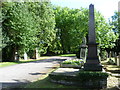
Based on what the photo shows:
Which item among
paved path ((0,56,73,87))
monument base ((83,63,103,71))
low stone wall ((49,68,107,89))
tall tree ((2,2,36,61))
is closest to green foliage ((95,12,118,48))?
tall tree ((2,2,36,61))

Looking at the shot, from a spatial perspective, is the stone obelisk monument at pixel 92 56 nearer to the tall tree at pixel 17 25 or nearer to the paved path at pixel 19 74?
the paved path at pixel 19 74

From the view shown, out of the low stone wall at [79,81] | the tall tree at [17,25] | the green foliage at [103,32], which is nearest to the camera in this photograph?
the low stone wall at [79,81]

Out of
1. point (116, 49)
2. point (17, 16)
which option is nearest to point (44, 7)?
point (17, 16)

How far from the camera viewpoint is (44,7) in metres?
30.6

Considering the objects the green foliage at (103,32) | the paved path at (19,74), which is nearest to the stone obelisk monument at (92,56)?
the paved path at (19,74)

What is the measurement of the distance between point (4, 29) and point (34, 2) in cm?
879

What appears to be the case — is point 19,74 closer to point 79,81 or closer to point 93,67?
point 79,81

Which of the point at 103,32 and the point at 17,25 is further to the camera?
the point at 103,32

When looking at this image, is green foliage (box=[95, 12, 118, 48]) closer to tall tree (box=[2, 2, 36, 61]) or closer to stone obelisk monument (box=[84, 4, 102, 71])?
tall tree (box=[2, 2, 36, 61])

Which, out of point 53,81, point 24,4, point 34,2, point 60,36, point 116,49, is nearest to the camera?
point 53,81

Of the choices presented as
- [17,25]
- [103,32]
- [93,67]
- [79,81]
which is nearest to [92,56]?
[93,67]

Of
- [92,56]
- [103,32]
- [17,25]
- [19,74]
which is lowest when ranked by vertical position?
[19,74]

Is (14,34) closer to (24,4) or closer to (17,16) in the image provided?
(17,16)

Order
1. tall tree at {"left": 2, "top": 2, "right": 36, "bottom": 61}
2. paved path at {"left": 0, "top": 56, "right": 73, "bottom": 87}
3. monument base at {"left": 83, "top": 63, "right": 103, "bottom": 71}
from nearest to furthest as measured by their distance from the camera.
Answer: monument base at {"left": 83, "top": 63, "right": 103, "bottom": 71}
paved path at {"left": 0, "top": 56, "right": 73, "bottom": 87}
tall tree at {"left": 2, "top": 2, "right": 36, "bottom": 61}
